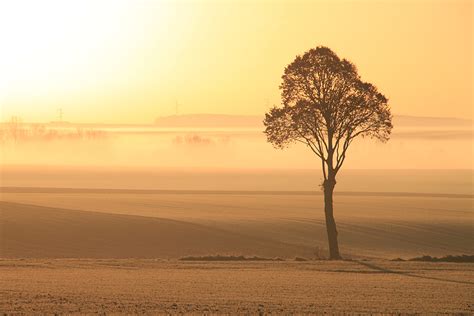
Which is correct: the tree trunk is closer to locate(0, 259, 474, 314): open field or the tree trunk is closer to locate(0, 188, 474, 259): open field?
locate(0, 188, 474, 259): open field

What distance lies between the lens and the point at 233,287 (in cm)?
3275

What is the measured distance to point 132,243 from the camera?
6078 centimetres

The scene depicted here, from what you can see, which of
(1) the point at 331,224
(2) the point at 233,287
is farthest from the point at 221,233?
(2) the point at 233,287

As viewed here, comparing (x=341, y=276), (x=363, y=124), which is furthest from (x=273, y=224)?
(x=341, y=276)

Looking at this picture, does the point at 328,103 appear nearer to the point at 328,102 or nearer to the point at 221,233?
the point at 328,102

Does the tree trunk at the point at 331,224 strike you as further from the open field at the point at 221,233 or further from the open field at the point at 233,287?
A: the open field at the point at 233,287

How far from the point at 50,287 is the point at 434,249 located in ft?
117

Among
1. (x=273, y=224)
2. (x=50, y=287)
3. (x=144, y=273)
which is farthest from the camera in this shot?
(x=273, y=224)

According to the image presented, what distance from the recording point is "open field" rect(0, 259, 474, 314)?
92.2ft

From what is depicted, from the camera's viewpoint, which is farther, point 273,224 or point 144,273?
point 273,224

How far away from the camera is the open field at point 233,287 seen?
28.1 m

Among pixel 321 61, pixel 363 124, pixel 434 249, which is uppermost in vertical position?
pixel 321 61

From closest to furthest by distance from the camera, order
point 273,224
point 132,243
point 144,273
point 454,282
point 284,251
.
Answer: point 454,282 < point 144,273 < point 284,251 < point 132,243 < point 273,224

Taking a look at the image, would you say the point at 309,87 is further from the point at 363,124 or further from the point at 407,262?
the point at 407,262
